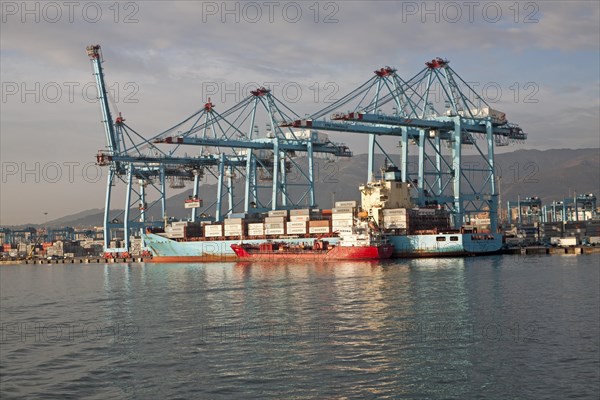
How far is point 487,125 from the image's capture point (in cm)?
8794

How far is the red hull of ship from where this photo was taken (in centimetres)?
7538

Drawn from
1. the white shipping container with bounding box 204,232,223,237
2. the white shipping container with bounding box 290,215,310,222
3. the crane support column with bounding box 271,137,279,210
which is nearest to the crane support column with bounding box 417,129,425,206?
the white shipping container with bounding box 290,215,310,222

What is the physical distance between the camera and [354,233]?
77062mm

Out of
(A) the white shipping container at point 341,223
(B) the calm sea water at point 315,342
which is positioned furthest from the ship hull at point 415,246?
(B) the calm sea water at point 315,342

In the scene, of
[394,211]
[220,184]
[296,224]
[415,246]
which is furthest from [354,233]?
[220,184]

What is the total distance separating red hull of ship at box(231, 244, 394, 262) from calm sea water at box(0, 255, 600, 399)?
27.9 meters

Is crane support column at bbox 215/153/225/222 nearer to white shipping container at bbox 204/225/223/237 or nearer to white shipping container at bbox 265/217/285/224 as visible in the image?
white shipping container at bbox 204/225/223/237

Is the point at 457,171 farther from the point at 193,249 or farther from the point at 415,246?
the point at 193,249

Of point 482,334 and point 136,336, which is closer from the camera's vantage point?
point 482,334

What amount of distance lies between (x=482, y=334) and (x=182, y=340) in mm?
11510

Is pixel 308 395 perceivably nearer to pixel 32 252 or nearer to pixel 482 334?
pixel 482 334

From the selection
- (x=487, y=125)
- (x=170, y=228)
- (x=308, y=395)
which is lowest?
(x=308, y=395)

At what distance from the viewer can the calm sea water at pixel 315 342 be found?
66.8ft

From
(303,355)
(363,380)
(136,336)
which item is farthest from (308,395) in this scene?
(136,336)
